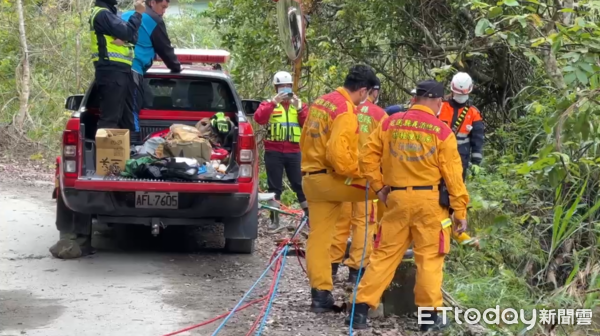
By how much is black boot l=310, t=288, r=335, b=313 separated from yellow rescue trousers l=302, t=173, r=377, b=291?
0.13ft

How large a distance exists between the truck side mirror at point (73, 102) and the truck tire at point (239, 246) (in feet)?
6.78

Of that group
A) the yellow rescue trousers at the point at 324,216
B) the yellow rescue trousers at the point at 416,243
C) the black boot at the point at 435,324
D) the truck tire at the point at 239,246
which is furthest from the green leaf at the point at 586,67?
the truck tire at the point at 239,246

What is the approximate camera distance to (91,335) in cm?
579

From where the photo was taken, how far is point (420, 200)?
5727 millimetres

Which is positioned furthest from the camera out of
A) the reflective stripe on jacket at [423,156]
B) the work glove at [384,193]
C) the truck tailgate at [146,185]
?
the truck tailgate at [146,185]

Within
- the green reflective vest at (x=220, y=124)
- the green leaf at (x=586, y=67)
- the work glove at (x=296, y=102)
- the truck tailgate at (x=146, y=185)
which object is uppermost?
the green leaf at (x=586, y=67)

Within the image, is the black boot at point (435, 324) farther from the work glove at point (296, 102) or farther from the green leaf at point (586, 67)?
the work glove at point (296, 102)

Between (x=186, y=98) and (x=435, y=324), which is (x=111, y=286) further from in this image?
(x=435, y=324)

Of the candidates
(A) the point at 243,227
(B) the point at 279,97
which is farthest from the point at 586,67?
(B) the point at 279,97

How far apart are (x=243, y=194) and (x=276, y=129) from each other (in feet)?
6.62

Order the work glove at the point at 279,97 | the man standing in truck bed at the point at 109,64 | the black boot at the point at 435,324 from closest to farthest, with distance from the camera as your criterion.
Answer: the black boot at the point at 435,324
the man standing in truck bed at the point at 109,64
the work glove at the point at 279,97

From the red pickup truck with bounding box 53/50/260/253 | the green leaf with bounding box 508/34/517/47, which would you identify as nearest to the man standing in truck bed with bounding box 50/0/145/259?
the red pickup truck with bounding box 53/50/260/253

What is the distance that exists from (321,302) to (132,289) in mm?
1646

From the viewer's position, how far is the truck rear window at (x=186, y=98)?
29.9 ft
